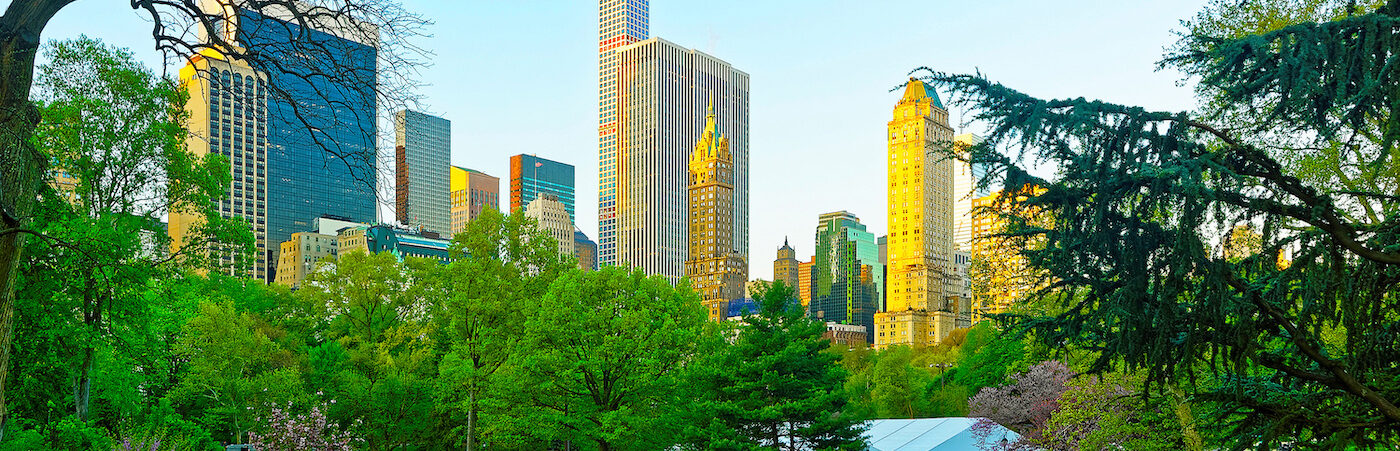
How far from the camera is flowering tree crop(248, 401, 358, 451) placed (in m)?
29.2

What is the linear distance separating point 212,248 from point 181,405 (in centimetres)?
1480

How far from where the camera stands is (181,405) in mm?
32062

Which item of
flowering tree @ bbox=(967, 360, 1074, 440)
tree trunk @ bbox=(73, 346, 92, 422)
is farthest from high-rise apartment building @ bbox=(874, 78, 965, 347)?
tree trunk @ bbox=(73, 346, 92, 422)

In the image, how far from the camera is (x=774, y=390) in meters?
25.6

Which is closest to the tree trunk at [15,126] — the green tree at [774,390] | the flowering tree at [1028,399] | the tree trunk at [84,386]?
the tree trunk at [84,386]

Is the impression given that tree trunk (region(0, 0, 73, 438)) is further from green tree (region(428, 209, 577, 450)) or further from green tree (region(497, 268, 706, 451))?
green tree (region(428, 209, 577, 450))

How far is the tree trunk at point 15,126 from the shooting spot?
509 cm

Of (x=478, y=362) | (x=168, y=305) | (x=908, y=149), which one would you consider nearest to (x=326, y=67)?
(x=168, y=305)

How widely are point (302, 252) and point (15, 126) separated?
170 m

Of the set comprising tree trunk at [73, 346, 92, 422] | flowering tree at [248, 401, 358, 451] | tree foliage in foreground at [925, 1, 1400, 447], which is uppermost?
tree foliage in foreground at [925, 1, 1400, 447]

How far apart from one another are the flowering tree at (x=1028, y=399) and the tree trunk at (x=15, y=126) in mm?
24460

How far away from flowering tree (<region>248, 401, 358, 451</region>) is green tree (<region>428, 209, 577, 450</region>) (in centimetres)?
348

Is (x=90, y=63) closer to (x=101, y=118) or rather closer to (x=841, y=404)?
(x=101, y=118)

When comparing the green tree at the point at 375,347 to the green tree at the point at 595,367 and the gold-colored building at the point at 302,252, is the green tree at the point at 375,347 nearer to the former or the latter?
the green tree at the point at 595,367
